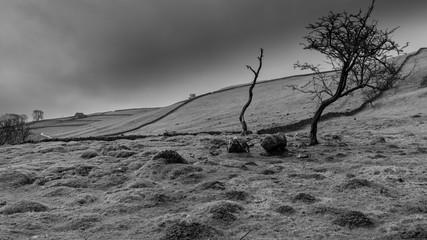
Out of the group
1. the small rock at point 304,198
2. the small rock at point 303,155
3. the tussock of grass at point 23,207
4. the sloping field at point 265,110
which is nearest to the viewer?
the tussock of grass at point 23,207

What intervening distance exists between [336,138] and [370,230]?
63.3ft

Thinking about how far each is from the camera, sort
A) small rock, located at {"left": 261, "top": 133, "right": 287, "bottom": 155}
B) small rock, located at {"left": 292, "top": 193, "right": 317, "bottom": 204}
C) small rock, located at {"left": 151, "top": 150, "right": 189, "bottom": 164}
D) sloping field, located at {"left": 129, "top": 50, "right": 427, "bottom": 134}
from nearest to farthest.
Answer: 1. small rock, located at {"left": 292, "top": 193, "right": 317, "bottom": 204}
2. small rock, located at {"left": 151, "top": 150, "right": 189, "bottom": 164}
3. small rock, located at {"left": 261, "top": 133, "right": 287, "bottom": 155}
4. sloping field, located at {"left": 129, "top": 50, "right": 427, "bottom": 134}

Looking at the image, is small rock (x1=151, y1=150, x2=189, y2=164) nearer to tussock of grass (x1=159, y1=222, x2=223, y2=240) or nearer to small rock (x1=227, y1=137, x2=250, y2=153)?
small rock (x1=227, y1=137, x2=250, y2=153)

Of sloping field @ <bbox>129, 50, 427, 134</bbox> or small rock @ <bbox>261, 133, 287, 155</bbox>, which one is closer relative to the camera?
small rock @ <bbox>261, 133, 287, 155</bbox>

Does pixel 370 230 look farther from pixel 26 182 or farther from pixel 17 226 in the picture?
pixel 26 182

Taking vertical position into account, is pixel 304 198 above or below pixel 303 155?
below

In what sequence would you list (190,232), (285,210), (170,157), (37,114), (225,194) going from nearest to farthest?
1. (190,232)
2. (285,210)
3. (225,194)
4. (170,157)
5. (37,114)

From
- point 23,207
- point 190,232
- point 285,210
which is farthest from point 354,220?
point 23,207

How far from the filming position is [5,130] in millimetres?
67312

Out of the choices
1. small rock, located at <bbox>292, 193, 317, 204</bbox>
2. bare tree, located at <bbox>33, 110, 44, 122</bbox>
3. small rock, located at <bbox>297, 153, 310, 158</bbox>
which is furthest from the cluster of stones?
bare tree, located at <bbox>33, 110, 44, 122</bbox>

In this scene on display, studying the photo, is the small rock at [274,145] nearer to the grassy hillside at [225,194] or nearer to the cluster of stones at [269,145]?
the cluster of stones at [269,145]

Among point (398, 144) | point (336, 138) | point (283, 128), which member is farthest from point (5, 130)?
point (398, 144)

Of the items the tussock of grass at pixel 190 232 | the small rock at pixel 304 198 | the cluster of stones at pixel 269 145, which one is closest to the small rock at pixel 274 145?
the cluster of stones at pixel 269 145

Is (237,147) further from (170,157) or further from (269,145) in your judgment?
(170,157)
